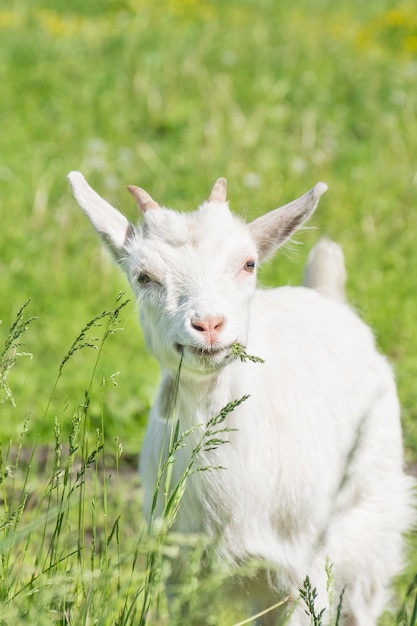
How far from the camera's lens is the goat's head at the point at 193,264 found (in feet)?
11.2

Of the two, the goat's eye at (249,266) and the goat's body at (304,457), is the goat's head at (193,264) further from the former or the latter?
the goat's body at (304,457)

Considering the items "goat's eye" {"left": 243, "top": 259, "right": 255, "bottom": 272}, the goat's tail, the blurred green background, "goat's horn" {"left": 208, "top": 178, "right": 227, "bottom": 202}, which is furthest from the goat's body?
the blurred green background

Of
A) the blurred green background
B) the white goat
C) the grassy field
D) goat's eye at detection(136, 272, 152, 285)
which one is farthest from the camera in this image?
the blurred green background

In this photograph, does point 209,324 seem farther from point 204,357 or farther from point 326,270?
point 326,270

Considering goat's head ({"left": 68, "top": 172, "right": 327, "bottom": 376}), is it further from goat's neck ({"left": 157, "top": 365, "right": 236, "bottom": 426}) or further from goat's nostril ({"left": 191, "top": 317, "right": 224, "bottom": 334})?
goat's neck ({"left": 157, "top": 365, "right": 236, "bottom": 426})

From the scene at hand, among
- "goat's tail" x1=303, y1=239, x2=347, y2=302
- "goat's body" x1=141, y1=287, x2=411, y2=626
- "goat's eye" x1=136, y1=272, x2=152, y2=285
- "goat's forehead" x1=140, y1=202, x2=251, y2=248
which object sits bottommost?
"goat's body" x1=141, y1=287, x2=411, y2=626

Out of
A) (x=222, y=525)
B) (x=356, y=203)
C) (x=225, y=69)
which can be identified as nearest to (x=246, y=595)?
(x=222, y=525)

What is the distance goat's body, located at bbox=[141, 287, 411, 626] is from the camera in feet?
12.9

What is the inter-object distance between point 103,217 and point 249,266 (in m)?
0.61

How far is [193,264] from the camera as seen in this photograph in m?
3.63

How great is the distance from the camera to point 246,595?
13.7ft

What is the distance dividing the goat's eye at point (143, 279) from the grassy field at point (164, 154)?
2.04 m

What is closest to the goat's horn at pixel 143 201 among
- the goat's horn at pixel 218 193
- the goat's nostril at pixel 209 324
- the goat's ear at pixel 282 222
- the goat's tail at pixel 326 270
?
the goat's horn at pixel 218 193

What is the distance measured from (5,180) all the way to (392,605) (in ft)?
19.5
